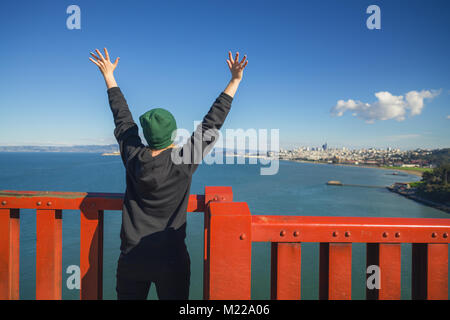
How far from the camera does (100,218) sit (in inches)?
68.9

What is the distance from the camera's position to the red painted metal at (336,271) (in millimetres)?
1303

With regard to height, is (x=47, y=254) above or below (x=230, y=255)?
below

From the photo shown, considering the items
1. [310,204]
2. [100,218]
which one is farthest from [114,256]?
[310,204]

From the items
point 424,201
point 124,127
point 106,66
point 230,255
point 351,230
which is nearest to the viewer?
point 230,255

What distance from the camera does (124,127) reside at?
165 cm

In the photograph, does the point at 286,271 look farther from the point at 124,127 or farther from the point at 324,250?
the point at 124,127

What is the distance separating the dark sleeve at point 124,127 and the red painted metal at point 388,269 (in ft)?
4.52

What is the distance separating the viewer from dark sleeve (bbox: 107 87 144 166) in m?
1.57

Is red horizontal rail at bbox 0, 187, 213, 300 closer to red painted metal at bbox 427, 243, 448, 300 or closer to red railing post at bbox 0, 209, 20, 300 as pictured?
red railing post at bbox 0, 209, 20, 300

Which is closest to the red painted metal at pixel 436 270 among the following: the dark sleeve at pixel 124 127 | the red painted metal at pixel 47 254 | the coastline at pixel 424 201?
the dark sleeve at pixel 124 127

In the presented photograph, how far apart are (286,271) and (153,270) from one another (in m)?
0.76

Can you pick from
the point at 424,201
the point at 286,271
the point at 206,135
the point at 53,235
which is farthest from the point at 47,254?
the point at 424,201

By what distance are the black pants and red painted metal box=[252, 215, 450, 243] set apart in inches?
23.6

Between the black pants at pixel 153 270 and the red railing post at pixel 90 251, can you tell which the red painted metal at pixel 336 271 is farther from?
the red railing post at pixel 90 251
